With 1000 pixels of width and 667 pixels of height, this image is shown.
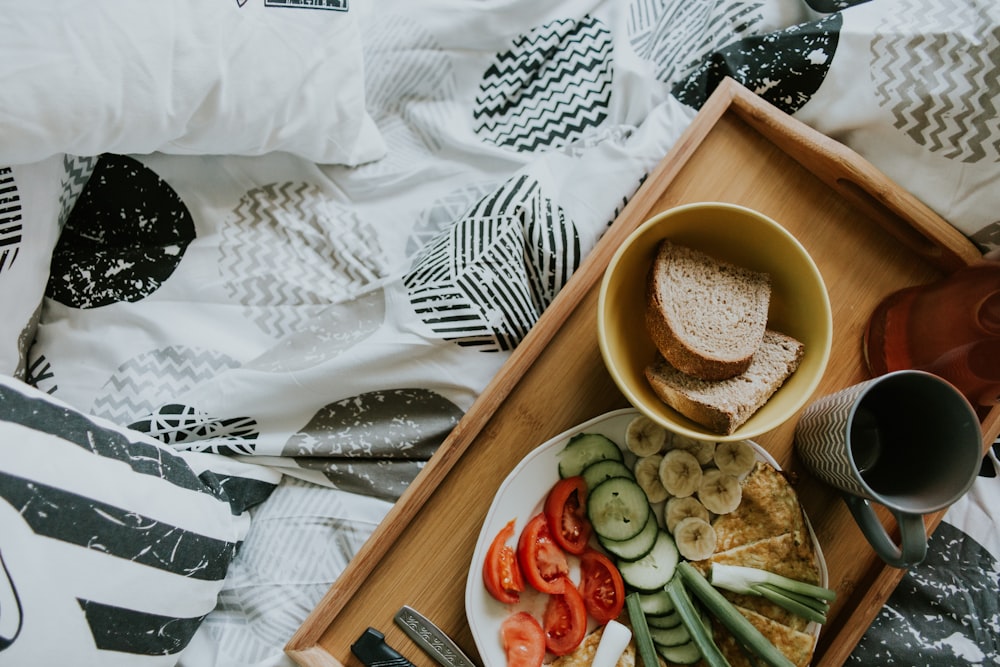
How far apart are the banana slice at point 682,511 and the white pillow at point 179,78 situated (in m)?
0.70

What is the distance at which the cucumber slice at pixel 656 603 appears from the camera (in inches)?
31.9

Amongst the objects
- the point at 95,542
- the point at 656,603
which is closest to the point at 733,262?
the point at 656,603

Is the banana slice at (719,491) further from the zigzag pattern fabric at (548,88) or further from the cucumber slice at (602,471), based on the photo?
the zigzag pattern fabric at (548,88)

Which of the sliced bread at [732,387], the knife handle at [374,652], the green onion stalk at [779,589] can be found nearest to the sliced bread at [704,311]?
the sliced bread at [732,387]

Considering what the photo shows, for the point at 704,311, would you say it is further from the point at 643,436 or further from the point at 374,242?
the point at 374,242

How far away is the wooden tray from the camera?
0.83m

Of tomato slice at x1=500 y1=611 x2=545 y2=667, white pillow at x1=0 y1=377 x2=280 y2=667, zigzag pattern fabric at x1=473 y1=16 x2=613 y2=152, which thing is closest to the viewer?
white pillow at x1=0 y1=377 x2=280 y2=667

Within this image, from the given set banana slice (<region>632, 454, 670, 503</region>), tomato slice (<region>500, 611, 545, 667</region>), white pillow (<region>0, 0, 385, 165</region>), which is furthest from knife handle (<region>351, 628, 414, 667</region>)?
white pillow (<region>0, 0, 385, 165</region>)

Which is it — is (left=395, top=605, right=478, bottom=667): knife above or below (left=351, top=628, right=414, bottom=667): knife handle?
above

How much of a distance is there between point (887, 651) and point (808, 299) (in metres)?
0.54

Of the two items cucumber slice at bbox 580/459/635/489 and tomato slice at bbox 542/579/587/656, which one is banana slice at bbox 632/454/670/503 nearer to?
cucumber slice at bbox 580/459/635/489

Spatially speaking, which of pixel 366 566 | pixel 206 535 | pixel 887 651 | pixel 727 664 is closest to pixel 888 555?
pixel 727 664

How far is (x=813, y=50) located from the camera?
0.93 m

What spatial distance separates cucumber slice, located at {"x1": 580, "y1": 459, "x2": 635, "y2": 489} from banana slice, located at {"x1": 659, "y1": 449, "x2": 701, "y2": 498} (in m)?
0.04
